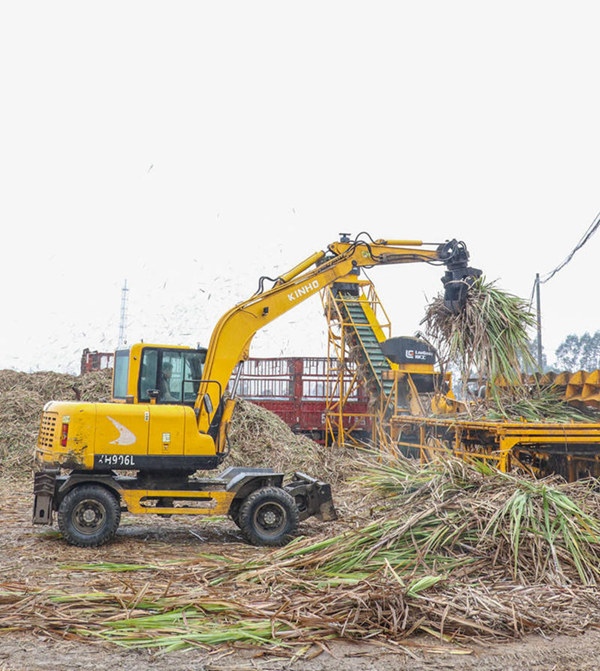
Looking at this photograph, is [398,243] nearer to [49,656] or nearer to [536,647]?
[536,647]

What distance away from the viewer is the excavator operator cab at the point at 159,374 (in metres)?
10.0

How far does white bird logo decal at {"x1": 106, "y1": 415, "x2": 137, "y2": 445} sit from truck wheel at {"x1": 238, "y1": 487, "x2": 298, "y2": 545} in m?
1.73

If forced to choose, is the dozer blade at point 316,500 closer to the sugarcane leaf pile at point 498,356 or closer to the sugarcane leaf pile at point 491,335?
the sugarcane leaf pile at point 498,356

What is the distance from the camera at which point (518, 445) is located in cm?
1020

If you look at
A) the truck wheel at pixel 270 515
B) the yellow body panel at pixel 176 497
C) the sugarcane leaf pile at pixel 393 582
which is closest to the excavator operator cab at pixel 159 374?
the yellow body panel at pixel 176 497

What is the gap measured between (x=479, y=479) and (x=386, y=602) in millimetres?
2410

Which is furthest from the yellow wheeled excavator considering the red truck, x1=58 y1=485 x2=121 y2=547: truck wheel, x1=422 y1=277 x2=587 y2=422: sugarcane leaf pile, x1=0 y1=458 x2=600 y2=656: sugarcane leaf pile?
the red truck

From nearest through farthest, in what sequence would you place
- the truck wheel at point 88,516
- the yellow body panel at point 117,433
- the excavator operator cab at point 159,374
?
the truck wheel at point 88,516 < the yellow body panel at point 117,433 < the excavator operator cab at point 159,374

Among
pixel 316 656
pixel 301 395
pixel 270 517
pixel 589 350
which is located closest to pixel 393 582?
pixel 316 656

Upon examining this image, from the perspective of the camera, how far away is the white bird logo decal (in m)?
9.27

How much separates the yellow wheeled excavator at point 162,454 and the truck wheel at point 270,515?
13 mm

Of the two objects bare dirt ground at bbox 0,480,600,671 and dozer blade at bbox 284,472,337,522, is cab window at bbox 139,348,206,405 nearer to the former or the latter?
dozer blade at bbox 284,472,337,522

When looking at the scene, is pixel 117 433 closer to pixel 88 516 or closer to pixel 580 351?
pixel 88 516

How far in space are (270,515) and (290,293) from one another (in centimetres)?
370
